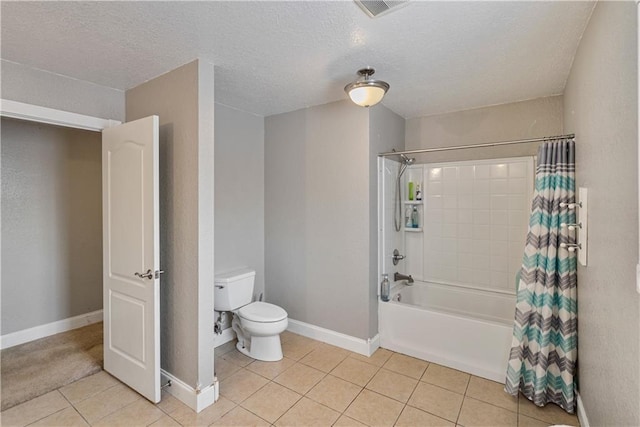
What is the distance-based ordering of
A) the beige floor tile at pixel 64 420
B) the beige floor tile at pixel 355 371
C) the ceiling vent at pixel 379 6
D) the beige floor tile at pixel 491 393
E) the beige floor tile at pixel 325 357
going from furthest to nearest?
the beige floor tile at pixel 325 357 → the beige floor tile at pixel 355 371 → the beige floor tile at pixel 491 393 → the beige floor tile at pixel 64 420 → the ceiling vent at pixel 379 6

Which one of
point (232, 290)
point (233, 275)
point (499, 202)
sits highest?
point (499, 202)

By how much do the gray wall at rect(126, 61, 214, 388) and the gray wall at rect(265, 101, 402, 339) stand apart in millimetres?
1186

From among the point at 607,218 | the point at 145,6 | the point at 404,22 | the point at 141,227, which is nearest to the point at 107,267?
the point at 141,227

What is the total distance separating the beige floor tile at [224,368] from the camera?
2.58 metres

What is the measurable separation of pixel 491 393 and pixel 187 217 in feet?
8.14

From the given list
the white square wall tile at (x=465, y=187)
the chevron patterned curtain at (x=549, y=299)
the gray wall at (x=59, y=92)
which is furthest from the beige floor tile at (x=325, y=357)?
the gray wall at (x=59, y=92)

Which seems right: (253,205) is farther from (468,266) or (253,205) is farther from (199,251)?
(468,266)

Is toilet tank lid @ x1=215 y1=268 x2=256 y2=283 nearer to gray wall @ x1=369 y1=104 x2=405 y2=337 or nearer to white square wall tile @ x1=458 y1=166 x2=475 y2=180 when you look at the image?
gray wall @ x1=369 y1=104 x2=405 y2=337

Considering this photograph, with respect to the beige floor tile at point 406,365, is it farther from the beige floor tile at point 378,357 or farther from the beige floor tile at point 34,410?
the beige floor tile at point 34,410

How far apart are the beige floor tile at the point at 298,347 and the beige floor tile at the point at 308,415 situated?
26.7 inches

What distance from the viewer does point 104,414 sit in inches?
81.4

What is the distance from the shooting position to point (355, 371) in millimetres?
2629

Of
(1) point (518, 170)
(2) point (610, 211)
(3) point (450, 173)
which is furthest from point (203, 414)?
(1) point (518, 170)

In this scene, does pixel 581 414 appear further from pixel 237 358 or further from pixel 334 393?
pixel 237 358
